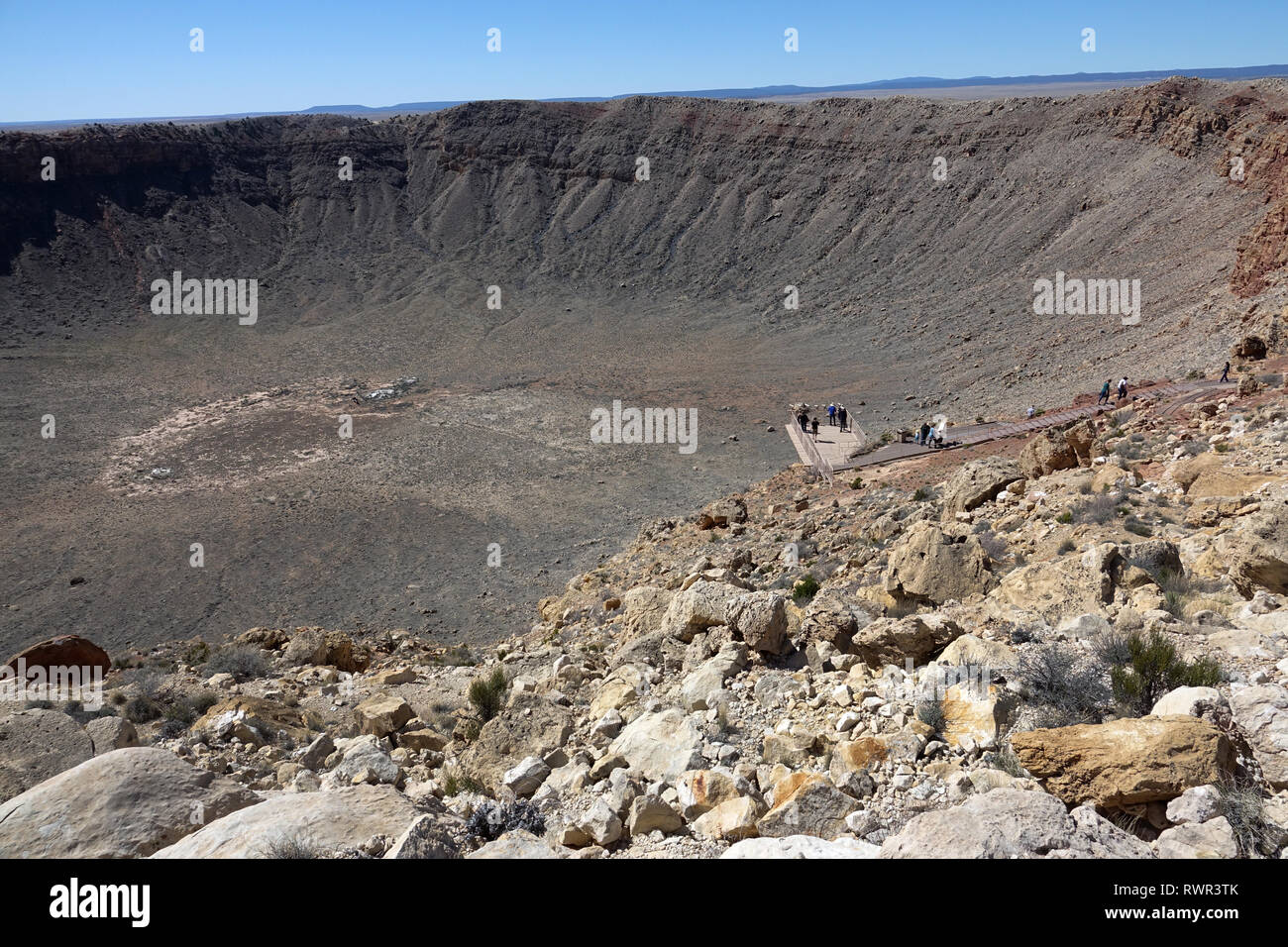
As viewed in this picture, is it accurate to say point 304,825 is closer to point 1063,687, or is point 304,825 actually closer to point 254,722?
point 254,722

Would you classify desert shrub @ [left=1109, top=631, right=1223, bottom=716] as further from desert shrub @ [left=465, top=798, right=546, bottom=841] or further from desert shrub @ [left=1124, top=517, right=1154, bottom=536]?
desert shrub @ [left=1124, top=517, right=1154, bottom=536]

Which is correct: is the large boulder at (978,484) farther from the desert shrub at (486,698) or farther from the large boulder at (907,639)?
the desert shrub at (486,698)

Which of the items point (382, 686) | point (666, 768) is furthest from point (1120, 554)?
point (382, 686)

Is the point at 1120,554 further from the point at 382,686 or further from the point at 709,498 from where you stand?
the point at 709,498

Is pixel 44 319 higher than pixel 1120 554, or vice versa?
pixel 44 319

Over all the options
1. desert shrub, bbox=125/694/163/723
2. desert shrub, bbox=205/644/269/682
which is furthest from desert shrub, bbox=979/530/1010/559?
desert shrub, bbox=205/644/269/682

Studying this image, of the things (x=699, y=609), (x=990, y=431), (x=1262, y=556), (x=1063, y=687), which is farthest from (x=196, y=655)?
(x=990, y=431)

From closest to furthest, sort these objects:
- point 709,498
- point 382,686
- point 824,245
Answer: point 382,686, point 709,498, point 824,245
